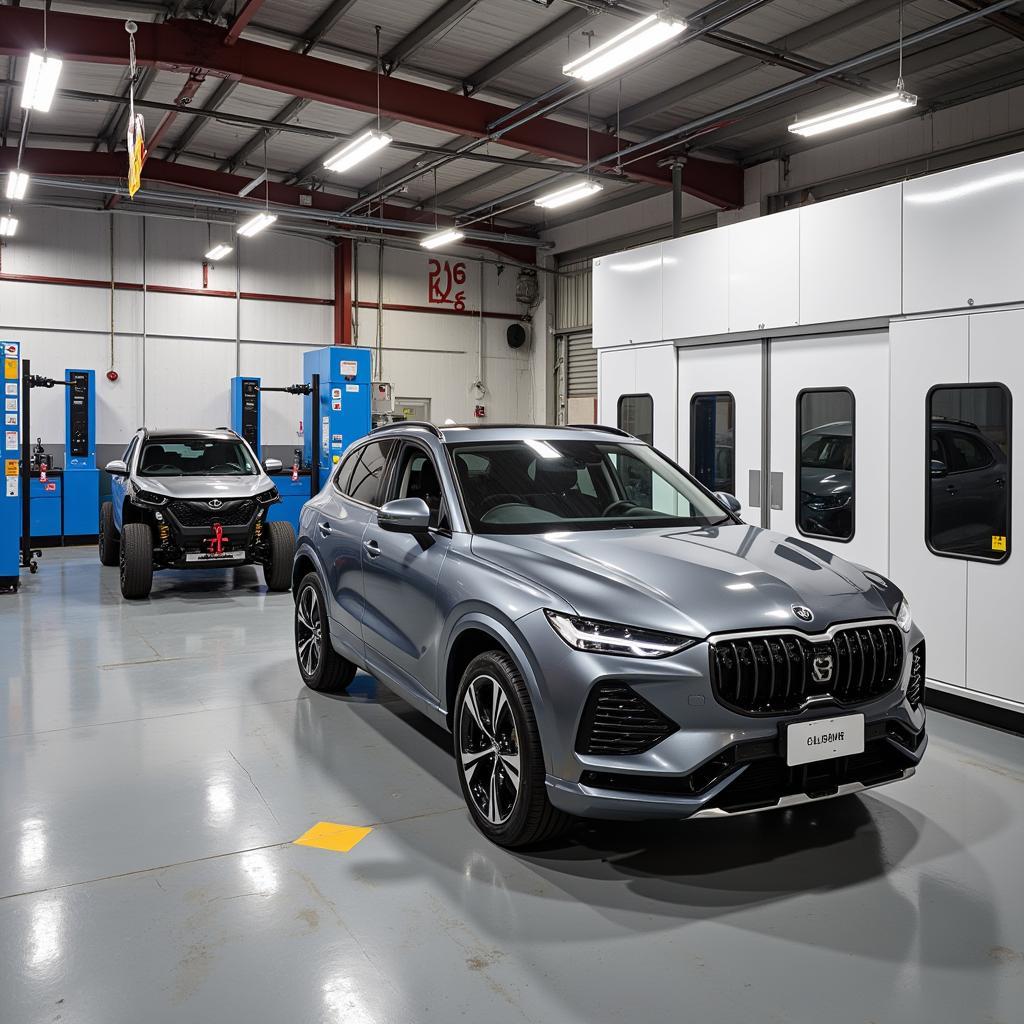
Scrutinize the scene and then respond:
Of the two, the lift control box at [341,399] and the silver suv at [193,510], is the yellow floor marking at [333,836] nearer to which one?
the silver suv at [193,510]

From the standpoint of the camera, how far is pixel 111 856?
3.60 metres

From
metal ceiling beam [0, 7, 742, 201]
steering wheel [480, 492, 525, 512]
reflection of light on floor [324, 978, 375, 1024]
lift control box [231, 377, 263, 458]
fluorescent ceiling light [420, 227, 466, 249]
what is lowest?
reflection of light on floor [324, 978, 375, 1024]

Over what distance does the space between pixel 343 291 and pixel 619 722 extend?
1505 cm

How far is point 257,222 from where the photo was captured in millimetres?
13383

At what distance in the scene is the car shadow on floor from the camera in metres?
3.08

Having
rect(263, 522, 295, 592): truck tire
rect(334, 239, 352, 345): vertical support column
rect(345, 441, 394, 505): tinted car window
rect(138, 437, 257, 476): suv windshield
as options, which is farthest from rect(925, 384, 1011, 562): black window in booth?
rect(334, 239, 352, 345): vertical support column

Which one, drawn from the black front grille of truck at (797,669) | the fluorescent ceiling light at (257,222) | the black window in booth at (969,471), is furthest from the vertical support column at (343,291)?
the black front grille of truck at (797,669)

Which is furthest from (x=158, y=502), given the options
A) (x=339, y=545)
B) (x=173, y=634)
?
(x=339, y=545)

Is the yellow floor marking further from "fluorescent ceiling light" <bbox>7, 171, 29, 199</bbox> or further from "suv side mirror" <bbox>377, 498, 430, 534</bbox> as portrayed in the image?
"fluorescent ceiling light" <bbox>7, 171, 29, 199</bbox>

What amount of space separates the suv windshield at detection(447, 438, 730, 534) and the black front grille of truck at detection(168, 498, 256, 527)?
5.46 meters

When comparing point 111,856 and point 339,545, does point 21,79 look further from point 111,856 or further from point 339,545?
point 111,856

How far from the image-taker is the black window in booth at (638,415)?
7.69 meters

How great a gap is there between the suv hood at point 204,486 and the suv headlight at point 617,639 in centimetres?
681

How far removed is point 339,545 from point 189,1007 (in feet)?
9.20
